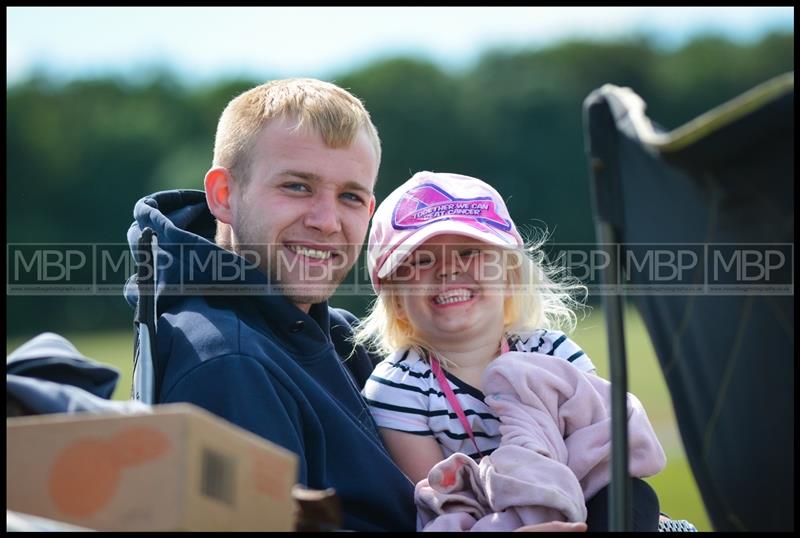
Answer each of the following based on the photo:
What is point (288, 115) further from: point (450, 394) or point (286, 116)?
point (450, 394)

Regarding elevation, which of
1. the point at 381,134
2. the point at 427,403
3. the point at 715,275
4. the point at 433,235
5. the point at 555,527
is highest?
the point at 381,134

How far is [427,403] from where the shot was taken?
2.99 meters

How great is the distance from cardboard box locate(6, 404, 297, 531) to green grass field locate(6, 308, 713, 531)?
3.19 m

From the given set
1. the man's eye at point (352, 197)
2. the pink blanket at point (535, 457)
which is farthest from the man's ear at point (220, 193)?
the pink blanket at point (535, 457)

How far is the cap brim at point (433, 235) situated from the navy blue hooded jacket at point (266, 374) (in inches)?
12.5

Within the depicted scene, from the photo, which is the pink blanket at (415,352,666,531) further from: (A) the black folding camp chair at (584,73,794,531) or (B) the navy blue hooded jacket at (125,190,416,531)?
(A) the black folding camp chair at (584,73,794,531)

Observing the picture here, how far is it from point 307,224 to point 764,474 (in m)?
1.52

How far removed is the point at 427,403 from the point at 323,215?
587mm

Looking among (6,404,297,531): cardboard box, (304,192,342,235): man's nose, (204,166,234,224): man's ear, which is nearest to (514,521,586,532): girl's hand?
(6,404,297,531): cardboard box

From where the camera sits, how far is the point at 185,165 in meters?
36.3

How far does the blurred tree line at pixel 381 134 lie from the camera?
33969 mm

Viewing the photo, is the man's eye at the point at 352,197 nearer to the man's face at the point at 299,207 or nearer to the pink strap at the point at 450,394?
the man's face at the point at 299,207

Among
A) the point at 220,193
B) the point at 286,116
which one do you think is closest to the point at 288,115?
the point at 286,116

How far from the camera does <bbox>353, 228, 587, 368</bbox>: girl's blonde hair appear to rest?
10.7 feet
